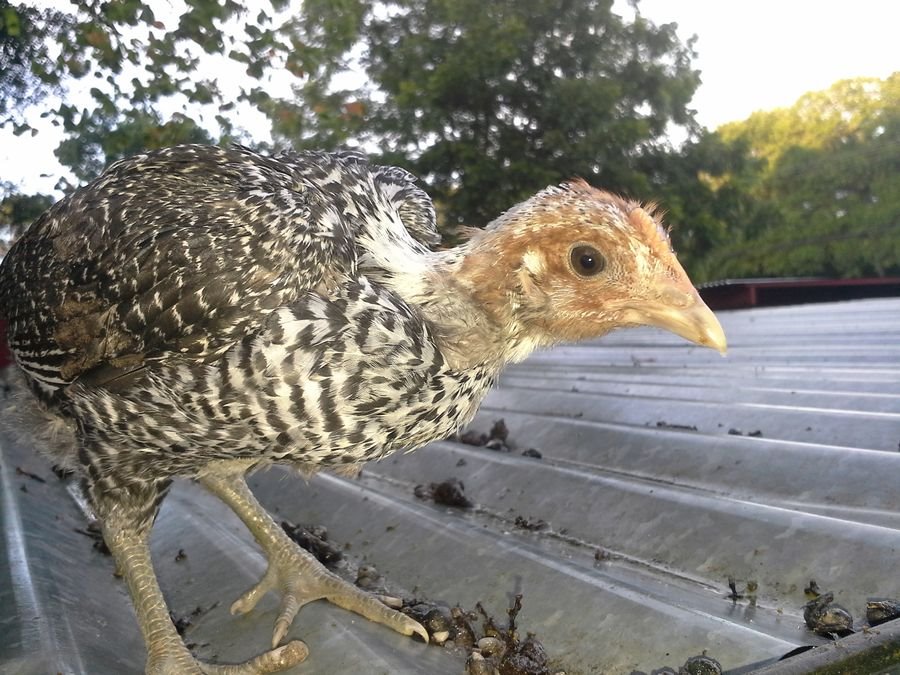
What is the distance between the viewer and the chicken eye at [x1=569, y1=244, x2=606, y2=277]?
1.95 meters

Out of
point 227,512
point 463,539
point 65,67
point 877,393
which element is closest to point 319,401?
point 463,539

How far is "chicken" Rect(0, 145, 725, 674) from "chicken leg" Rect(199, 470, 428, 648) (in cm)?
1

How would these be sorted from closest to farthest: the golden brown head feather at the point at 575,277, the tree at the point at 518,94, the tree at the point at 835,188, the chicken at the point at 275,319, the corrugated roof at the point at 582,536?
the corrugated roof at the point at 582,536
the chicken at the point at 275,319
the golden brown head feather at the point at 575,277
the tree at the point at 518,94
the tree at the point at 835,188

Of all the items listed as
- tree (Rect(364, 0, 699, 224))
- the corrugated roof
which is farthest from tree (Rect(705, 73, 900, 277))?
the corrugated roof

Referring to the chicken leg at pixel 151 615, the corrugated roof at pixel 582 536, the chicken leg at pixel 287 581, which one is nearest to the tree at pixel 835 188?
the corrugated roof at pixel 582 536

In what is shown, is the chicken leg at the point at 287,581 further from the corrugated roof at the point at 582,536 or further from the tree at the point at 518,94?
→ the tree at the point at 518,94

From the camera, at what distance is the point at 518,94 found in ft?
60.3

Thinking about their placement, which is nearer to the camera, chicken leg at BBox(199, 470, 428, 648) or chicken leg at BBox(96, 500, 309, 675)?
chicken leg at BBox(96, 500, 309, 675)

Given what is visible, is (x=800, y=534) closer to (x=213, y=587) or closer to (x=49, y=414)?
(x=213, y=587)

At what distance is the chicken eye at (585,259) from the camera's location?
6.39 feet

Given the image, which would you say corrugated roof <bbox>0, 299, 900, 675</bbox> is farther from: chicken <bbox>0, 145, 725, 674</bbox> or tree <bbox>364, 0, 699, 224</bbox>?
tree <bbox>364, 0, 699, 224</bbox>

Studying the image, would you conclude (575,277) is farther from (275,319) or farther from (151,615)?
(151,615)

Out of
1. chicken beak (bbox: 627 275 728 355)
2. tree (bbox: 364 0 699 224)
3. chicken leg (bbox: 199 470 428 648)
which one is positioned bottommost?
chicken leg (bbox: 199 470 428 648)

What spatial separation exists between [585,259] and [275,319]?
817 mm
